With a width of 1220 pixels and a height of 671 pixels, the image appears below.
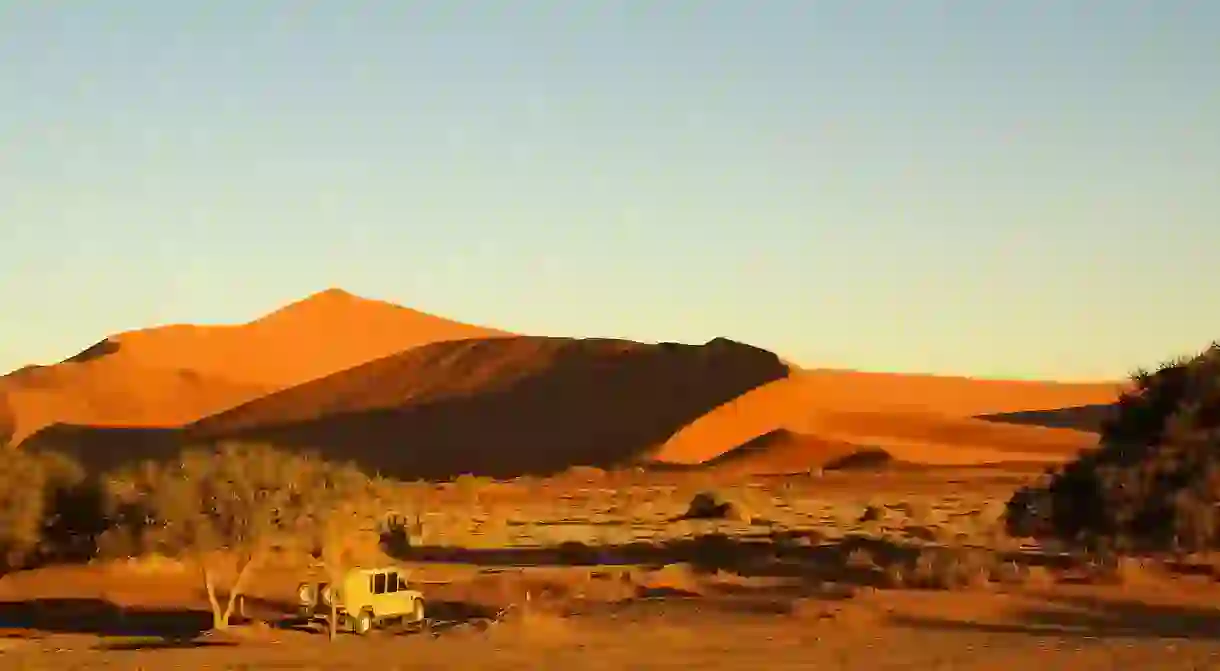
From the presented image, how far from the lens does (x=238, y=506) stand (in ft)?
92.6

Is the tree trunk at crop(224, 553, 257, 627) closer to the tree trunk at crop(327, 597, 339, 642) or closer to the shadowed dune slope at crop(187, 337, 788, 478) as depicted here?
the tree trunk at crop(327, 597, 339, 642)

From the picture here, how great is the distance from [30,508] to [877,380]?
329 ft

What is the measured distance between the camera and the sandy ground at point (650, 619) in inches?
750

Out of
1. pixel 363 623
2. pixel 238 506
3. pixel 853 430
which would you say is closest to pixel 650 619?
pixel 363 623

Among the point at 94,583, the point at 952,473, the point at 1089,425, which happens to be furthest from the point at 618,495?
the point at 1089,425

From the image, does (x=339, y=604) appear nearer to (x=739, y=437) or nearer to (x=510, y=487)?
(x=510, y=487)

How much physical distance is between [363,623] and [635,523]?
70.9 ft

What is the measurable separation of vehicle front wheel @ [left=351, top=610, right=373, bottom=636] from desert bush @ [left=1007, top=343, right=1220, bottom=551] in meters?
14.0

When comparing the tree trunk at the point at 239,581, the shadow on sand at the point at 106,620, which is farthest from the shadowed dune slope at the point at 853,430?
the tree trunk at the point at 239,581

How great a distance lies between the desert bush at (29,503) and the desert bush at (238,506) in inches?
164

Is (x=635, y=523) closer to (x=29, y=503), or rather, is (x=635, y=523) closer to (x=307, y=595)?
(x=29, y=503)

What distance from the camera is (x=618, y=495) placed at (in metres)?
57.8

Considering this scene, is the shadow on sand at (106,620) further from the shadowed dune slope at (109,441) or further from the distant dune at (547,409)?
the shadowed dune slope at (109,441)

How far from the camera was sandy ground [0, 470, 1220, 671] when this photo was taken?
1906cm
